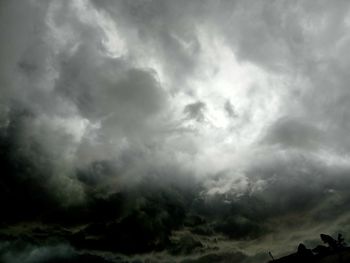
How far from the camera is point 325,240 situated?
146 feet

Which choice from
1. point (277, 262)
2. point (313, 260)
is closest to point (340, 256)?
point (313, 260)

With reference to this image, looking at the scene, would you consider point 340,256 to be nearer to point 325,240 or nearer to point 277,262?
point 325,240

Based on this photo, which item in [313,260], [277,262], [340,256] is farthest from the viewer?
[277,262]

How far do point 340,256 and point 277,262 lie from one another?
11.9 metres

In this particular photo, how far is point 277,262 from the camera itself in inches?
1850

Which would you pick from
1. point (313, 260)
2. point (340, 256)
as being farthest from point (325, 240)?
point (340, 256)

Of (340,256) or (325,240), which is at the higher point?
(325,240)

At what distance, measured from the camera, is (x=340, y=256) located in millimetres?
37438

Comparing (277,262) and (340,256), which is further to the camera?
(277,262)

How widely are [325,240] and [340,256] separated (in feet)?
23.8

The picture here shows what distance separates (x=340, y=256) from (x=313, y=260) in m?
5.79

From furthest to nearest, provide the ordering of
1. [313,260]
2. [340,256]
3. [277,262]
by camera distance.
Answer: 1. [277,262]
2. [313,260]
3. [340,256]

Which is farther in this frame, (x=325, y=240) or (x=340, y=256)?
(x=325, y=240)

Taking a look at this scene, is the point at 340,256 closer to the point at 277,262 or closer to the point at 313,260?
the point at 313,260
